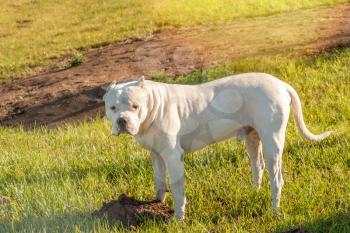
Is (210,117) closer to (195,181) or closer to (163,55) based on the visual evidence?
(195,181)

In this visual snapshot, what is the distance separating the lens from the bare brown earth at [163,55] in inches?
463

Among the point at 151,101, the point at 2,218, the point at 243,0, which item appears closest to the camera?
the point at 151,101

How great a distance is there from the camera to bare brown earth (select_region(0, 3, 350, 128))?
38.6 feet

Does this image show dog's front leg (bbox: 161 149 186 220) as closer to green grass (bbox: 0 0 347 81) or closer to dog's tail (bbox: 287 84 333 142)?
dog's tail (bbox: 287 84 333 142)

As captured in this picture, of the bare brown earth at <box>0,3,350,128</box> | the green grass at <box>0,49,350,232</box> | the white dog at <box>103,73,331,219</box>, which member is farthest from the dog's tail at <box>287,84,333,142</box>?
the bare brown earth at <box>0,3,350,128</box>

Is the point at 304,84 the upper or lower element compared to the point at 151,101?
lower

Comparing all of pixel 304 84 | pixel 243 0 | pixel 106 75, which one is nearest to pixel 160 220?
pixel 304 84

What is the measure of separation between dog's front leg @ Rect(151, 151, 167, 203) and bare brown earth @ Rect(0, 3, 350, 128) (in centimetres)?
522

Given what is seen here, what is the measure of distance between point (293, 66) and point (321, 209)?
5443 millimetres

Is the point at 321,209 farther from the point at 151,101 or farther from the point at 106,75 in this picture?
the point at 106,75

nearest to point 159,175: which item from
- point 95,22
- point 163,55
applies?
point 163,55

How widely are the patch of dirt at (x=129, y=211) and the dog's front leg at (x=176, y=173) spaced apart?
19 centimetres

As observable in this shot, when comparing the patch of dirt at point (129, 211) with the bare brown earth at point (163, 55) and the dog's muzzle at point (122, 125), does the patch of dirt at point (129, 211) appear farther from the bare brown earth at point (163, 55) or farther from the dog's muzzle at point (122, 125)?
the bare brown earth at point (163, 55)

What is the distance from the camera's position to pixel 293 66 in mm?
10406
